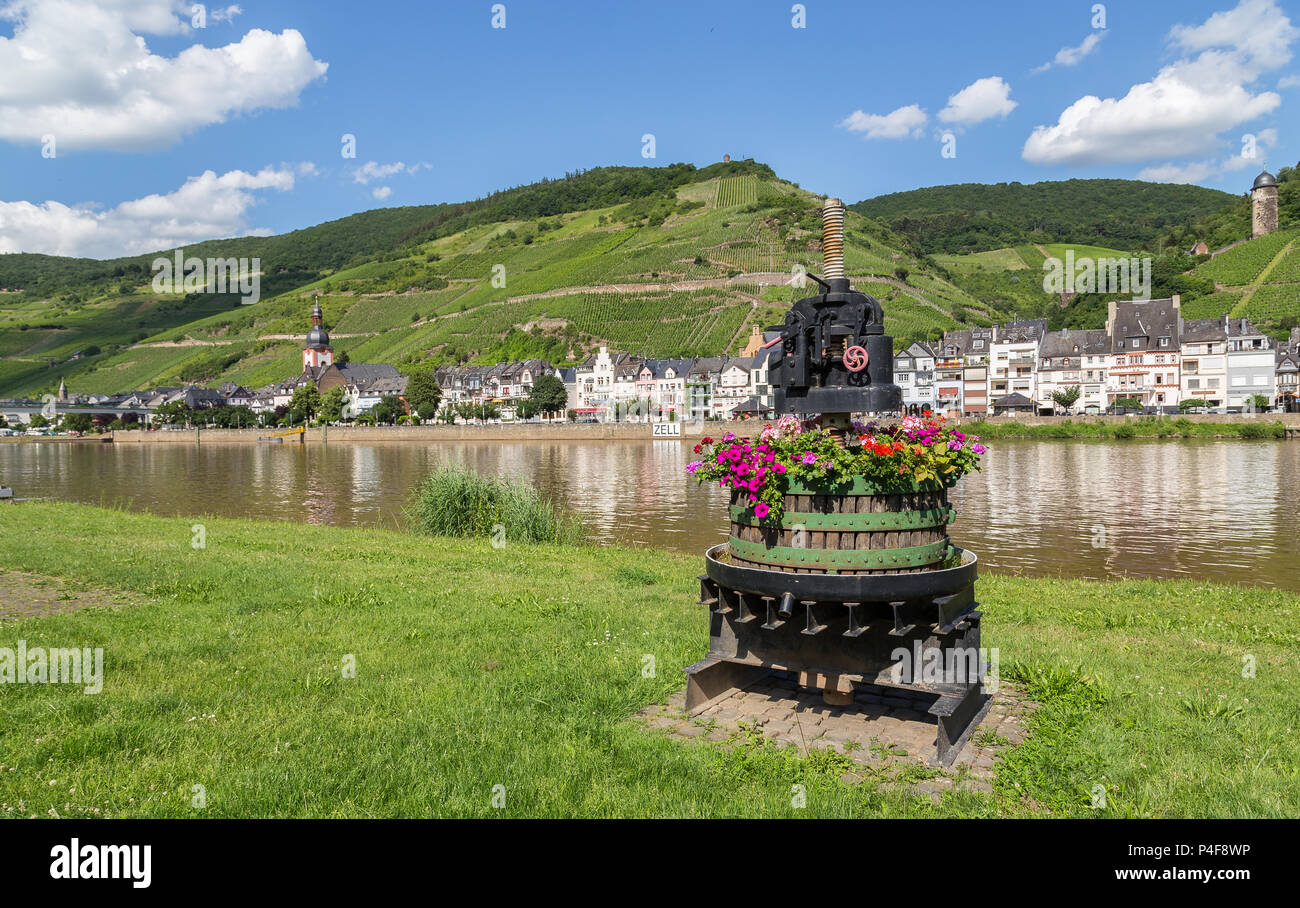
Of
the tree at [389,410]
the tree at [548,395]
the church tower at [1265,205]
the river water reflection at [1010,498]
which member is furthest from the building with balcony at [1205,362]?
the tree at [389,410]

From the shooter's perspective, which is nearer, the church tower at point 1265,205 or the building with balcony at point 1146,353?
the building with balcony at point 1146,353

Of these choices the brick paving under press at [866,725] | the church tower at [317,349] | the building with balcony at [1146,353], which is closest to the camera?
the brick paving under press at [866,725]

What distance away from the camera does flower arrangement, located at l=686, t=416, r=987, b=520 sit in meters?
6.50

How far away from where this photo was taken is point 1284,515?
2950 centimetres

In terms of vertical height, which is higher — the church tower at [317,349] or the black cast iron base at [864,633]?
the church tower at [317,349]

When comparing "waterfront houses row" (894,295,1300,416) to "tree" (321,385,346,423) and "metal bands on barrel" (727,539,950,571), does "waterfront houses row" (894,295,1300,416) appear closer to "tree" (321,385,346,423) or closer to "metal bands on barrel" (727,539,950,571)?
"metal bands on barrel" (727,539,950,571)

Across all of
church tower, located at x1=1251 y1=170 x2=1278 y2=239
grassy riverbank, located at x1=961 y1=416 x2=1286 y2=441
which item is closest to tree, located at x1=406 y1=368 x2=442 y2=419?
grassy riverbank, located at x1=961 y1=416 x2=1286 y2=441

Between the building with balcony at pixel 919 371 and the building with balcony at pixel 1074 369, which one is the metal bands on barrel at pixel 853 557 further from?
the building with balcony at pixel 1074 369

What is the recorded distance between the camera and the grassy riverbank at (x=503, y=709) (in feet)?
17.6

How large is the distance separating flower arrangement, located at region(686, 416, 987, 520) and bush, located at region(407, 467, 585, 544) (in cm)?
1621

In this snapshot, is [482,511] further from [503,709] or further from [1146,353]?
[1146,353]

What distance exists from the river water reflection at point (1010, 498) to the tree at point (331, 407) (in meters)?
75.7

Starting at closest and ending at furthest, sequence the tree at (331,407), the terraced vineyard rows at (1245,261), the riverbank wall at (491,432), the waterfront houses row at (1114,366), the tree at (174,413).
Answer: the riverbank wall at (491,432) → the waterfront houses row at (1114,366) → the terraced vineyard rows at (1245,261) → the tree at (331,407) → the tree at (174,413)
